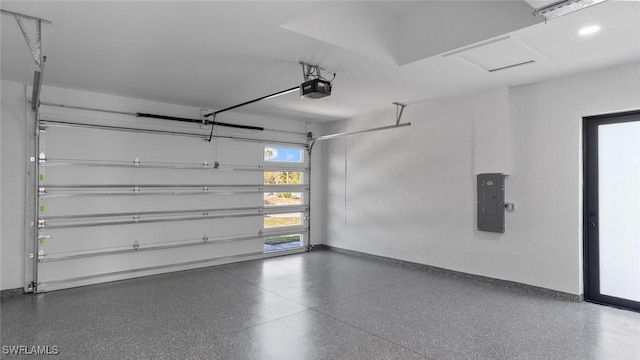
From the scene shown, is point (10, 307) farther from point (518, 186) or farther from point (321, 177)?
point (518, 186)

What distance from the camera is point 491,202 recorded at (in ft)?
15.9

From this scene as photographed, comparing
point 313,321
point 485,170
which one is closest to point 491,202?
point 485,170

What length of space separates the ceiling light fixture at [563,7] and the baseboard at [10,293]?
241 inches

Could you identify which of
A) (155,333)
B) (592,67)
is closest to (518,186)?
(592,67)

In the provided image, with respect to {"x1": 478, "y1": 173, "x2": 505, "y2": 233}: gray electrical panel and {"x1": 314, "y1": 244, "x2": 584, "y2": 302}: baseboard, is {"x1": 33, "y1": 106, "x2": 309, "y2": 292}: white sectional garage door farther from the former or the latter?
{"x1": 478, "y1": 173, "x2": 505, "y2": 233}: gray electrical panel

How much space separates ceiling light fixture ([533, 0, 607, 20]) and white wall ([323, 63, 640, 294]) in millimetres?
2134

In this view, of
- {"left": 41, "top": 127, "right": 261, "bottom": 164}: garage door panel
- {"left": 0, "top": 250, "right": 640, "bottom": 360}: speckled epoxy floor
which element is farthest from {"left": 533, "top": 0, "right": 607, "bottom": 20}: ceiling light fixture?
{"left": 41, "top": 127, "right": 261, "bottom": 164}: garage door panel

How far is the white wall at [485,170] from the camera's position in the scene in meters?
4.18

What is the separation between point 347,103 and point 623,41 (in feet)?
11.1

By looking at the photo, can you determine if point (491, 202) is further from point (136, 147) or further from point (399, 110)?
point (136, 147)

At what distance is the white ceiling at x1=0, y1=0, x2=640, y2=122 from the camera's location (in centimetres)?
275

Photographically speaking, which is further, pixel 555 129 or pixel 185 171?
pixel 185 171

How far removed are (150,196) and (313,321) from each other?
335 cm

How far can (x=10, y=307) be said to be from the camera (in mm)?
3949
